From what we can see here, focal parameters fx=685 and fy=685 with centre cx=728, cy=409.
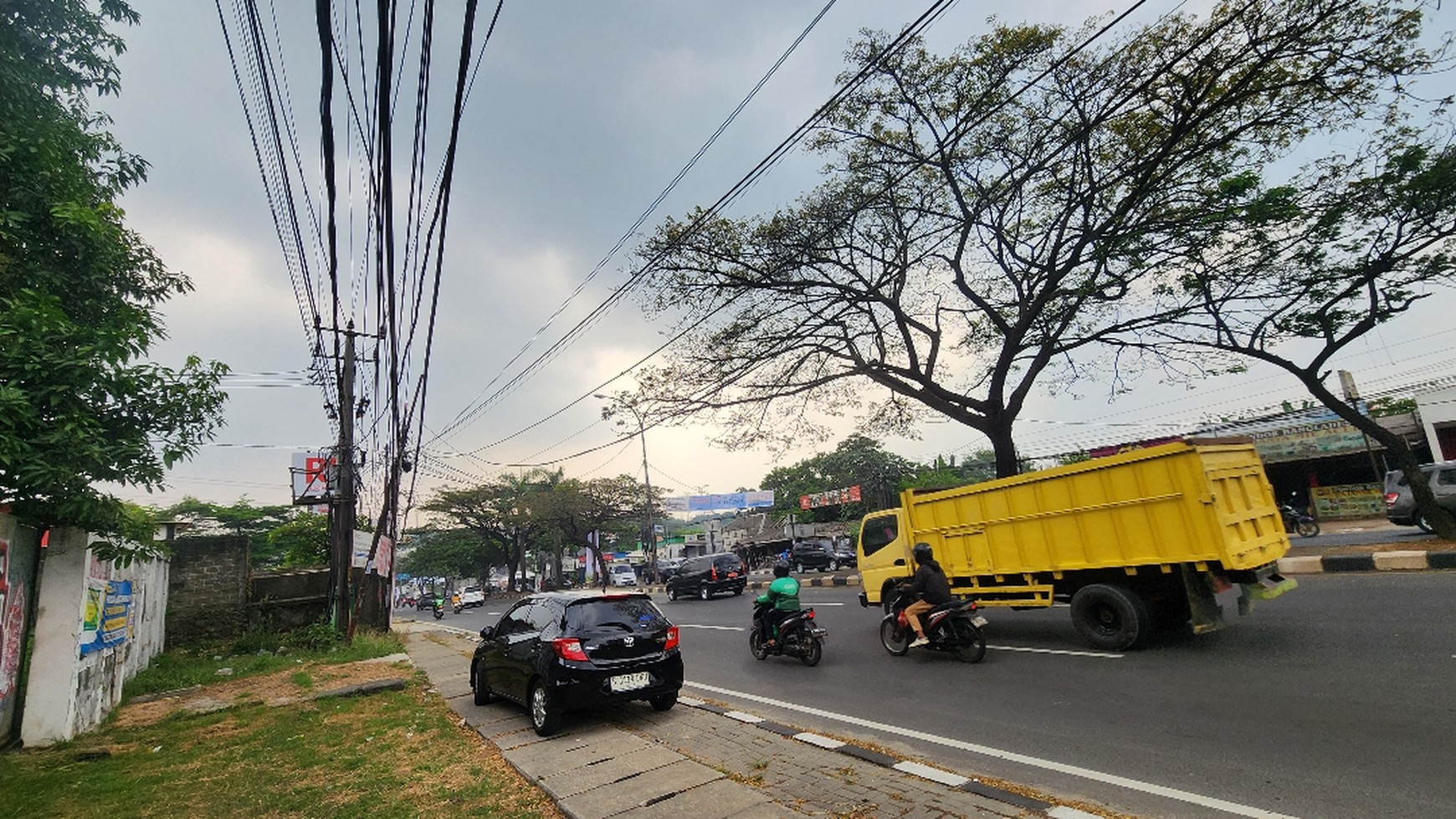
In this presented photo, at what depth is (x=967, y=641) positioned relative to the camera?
28.1 feet

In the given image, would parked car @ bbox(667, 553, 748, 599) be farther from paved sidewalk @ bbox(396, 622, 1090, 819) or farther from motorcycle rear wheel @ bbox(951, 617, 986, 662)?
paved sidewalk @ bbox(396, 622, 1090, 819)

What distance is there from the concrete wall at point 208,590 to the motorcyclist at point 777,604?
1447 cm

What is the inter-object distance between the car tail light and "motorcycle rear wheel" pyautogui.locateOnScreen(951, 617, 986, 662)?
15.3 ft

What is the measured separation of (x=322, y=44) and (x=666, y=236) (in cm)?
1188

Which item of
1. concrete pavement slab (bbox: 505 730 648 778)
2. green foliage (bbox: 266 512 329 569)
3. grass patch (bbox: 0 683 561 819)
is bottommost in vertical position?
concrete pavement slab (bbox: 505 730 648 778)

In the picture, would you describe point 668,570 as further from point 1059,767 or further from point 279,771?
point 1059,767

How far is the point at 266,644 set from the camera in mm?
16250

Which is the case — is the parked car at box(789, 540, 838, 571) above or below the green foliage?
below

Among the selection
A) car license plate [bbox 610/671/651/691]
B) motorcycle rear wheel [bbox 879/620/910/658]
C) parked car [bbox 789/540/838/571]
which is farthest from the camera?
parked car [bbox 789/540/838/571]

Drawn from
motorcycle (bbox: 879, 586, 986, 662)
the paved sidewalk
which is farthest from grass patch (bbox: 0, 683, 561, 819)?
motorcycle (bbox: 879, 586, 986, 662)

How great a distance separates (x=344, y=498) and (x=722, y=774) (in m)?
14.0

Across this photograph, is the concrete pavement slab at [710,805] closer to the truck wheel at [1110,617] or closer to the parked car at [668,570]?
the truck wheel at [1110,617]

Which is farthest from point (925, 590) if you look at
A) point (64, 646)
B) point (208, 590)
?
point (208, 590)

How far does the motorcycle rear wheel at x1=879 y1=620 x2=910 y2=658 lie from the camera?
9.27 metres
